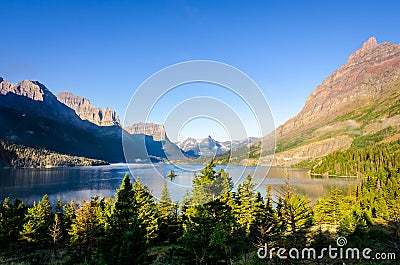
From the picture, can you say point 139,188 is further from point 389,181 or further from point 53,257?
point 389,181

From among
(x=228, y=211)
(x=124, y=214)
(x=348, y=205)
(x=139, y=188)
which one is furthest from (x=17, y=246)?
(x=348, y=205)

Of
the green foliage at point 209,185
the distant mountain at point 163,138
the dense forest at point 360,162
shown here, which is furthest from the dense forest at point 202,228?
the dense forest at point 360,162

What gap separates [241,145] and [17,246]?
4088 centimetres

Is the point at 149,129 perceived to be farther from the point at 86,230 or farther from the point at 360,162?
the point at 360,162

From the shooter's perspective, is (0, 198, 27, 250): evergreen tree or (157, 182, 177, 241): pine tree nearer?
(0, 198, 27, 250): evergreen tree

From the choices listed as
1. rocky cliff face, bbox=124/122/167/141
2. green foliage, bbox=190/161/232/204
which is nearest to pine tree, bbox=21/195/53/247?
green foliage, bbox=190/161/232/204

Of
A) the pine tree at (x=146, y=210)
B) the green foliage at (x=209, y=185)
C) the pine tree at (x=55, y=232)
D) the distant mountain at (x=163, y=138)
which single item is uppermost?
the distant mountain at (x=163, y=138)

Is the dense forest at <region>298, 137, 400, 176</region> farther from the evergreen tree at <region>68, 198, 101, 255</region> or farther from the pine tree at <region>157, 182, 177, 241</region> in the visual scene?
the evergreen tree at <region>68, 198, 101, 255</region>

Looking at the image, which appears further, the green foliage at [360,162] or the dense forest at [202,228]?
the green foliage at [360,162]

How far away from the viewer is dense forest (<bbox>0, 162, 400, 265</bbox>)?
65.8 ft

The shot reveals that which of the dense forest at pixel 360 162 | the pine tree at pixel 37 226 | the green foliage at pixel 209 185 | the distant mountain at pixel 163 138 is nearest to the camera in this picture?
the distant mountain at pixel 163 138

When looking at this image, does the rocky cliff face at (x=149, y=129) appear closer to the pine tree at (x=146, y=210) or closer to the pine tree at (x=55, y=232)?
the pine tree at (x=146, y=210)

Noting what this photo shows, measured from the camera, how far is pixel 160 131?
46.5ft

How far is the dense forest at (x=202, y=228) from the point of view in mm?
20047
